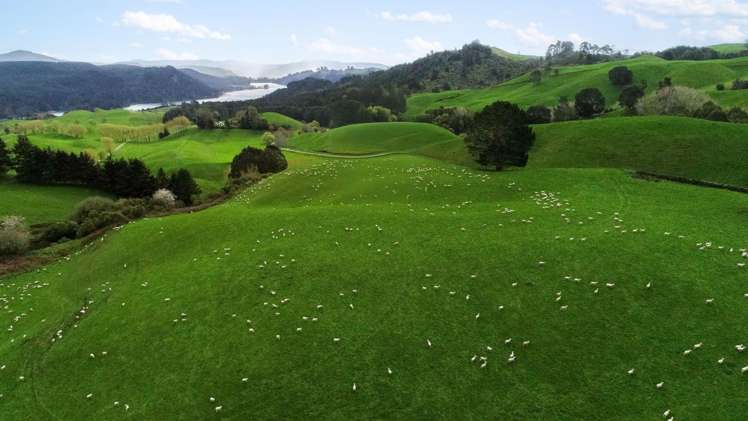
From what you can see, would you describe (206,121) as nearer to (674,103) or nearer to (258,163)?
(258,163)

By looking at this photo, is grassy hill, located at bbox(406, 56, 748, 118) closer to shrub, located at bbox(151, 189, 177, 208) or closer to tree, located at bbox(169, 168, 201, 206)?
tree, located at bbox(169, 168, 201, 206)

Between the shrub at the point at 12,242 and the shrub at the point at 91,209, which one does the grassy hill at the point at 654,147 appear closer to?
the shrub at the point at 91,209

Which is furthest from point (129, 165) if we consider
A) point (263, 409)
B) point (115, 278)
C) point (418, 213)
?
point (263, 409)

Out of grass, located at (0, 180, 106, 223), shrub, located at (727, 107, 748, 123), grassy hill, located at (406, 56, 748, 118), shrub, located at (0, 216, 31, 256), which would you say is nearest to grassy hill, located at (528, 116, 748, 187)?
shrub, located at (727, 107, 748, 123)

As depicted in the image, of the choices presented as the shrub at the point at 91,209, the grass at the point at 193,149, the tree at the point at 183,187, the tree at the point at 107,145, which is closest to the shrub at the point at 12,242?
the shrub at the point at 91,209

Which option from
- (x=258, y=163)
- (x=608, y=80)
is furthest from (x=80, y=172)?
(x=608, y=80)
